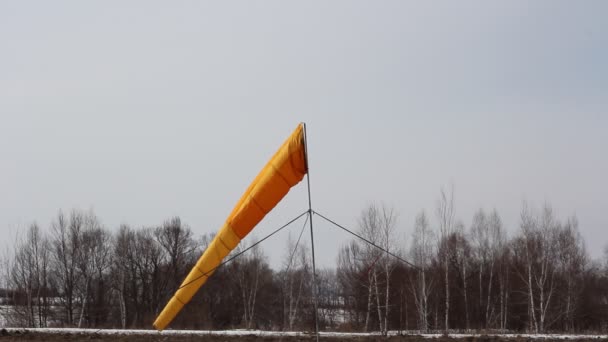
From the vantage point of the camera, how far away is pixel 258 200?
12695 millimetres

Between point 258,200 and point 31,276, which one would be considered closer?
point 258,200

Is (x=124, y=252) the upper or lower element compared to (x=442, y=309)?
upper

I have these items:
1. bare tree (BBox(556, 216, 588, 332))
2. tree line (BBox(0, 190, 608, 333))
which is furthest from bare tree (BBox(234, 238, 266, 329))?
bare tree (BBox(556, 216, 588, 332))

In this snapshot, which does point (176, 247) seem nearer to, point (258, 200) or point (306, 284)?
point (306, 284)

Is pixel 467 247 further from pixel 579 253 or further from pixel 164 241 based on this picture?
pixel 164 241

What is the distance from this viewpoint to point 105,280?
61062 mm

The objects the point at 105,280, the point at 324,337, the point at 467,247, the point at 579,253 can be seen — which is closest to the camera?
the point at 324,337

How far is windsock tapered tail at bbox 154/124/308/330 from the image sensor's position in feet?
39.6

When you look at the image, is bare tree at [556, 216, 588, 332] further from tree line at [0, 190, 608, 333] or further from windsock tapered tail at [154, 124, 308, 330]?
windsock tapered tail at [154, 124, 308, 330]

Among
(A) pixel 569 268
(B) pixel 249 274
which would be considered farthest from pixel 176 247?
(A) pixel 569 268

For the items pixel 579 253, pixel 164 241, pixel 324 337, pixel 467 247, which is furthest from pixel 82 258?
pixel 579 253

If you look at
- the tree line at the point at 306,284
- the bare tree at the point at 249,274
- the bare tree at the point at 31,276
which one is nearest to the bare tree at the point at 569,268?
the tree line at the point at 306,284

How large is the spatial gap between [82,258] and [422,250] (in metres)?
34.2

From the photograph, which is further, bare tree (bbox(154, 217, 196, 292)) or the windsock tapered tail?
bare tree (bbox(154, 217, 196, 292))
